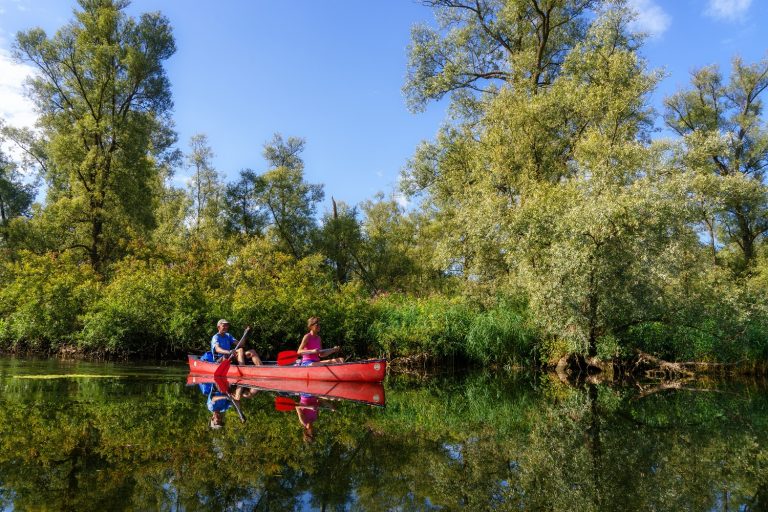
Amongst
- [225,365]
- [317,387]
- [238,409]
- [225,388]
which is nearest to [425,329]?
[317,387]

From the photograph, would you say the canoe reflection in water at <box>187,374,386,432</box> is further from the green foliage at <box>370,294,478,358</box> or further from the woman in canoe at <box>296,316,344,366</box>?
the green foliage at <box>370,294,478,358</box>

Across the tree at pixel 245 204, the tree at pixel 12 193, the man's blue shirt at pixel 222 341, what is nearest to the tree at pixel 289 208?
the tree at pixel 245 204

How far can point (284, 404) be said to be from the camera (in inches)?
385

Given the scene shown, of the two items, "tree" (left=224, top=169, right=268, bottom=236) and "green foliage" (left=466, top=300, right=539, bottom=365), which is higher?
"tree" (left=224, top=169, right=268, bottom=236)

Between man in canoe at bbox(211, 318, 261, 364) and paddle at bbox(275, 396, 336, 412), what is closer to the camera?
paddle at bbox(275, 396, 336, 412)

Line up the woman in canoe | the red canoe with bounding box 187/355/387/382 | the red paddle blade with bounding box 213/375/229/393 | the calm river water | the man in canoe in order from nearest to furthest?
the calm river water → the red paddle blade with bounding box 213/375/229/393 → the red canoe with bounding box 187/355/387/382 → the woman in canoe → the man in canoe

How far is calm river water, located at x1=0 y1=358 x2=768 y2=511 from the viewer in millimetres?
4738

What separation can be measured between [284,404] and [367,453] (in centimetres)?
388

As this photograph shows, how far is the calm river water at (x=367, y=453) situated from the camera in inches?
187

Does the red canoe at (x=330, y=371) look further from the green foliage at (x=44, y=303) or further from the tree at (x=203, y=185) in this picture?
the tree at (x=203, y=185)

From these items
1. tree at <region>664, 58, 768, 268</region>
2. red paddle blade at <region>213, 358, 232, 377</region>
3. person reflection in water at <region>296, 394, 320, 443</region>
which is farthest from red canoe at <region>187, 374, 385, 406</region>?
tree at <region>664, 58, 768, 268</region>

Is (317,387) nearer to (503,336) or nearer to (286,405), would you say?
(286,405)

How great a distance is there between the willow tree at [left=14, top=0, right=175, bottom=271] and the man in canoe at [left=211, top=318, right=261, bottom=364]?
634 inches

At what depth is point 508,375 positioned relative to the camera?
17750 mm
